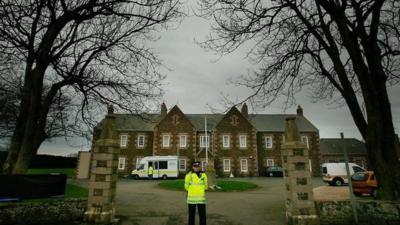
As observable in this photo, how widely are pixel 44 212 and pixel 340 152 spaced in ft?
190

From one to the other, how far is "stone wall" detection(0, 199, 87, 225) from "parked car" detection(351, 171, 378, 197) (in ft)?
60.0

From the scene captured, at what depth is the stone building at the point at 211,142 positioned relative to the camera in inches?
1763

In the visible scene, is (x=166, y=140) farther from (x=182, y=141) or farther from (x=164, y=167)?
(x=164, y=167)

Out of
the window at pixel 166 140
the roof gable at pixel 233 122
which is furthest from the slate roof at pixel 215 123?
the window at pixel 166 140

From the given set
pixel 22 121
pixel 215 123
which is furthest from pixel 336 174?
pixel 22 121

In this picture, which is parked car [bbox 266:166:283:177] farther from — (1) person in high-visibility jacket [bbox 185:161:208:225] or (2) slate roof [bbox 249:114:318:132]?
(1) person in high-visibility jacket [bbox 185:161:208:225]

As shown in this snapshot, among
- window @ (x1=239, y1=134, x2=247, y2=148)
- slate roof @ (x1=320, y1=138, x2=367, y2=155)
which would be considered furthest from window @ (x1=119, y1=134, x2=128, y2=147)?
slate roof @ (x1=320, y1=138, x2=367, y2=155)

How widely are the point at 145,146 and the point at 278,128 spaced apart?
21.8 m

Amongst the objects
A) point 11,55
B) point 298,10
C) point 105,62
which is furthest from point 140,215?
point 298,10

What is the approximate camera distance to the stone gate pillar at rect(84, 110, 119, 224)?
9688 millimetres

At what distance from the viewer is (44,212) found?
9578mm

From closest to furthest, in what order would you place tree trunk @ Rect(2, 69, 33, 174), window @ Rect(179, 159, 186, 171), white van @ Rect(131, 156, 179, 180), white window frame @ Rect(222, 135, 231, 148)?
tree trunk @ Rect(2, 69, 33, 174) → white van @ Rect(131, 156, 179, 180) → window @ Rect(179, 159, 186, 171) → white window frame @ Rect(222, 135, 231, 148)

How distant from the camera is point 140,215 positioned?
1156cm

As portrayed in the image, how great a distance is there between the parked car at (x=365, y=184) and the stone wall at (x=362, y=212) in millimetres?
11925
